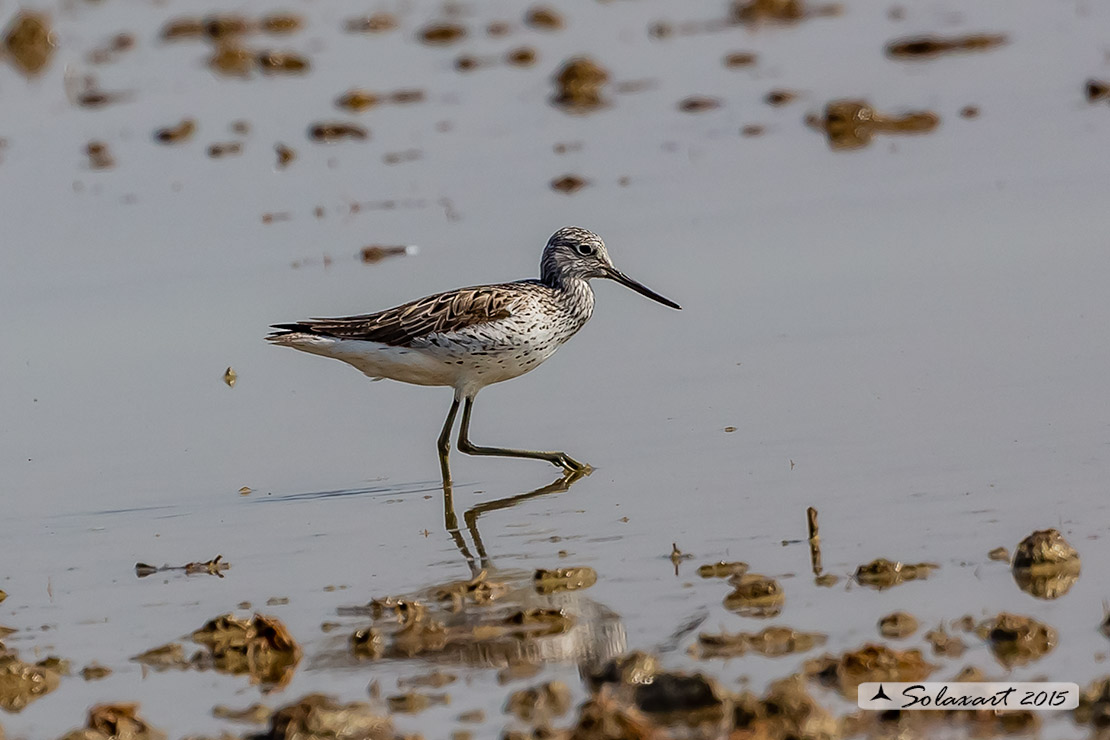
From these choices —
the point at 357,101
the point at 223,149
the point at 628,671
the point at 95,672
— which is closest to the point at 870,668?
the point at 628,671

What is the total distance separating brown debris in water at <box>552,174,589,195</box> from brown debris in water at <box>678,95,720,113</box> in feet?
9.89

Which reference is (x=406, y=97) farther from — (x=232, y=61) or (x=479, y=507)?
(x=479, y=507)

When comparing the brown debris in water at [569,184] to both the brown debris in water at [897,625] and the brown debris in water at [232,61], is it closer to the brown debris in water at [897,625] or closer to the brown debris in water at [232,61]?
the brown debris in water at [232,61]

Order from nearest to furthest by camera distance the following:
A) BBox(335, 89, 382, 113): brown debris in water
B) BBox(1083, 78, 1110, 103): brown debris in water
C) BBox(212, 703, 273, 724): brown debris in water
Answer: BBox(212, 703, 273, 724): brown debris in water < BBox(1083, 78, 1110, 103): brown debris in water < BBox(335, 89, 382, 113): brown debris in water

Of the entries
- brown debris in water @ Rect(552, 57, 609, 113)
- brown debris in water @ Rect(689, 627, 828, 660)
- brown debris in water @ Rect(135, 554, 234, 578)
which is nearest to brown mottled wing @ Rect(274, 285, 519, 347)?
brown debris in water @ Rect(135, 554, 234, 578)

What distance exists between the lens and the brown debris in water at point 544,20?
25.6m

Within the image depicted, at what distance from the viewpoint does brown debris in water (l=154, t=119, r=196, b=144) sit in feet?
65.4

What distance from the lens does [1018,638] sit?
21.5 ft

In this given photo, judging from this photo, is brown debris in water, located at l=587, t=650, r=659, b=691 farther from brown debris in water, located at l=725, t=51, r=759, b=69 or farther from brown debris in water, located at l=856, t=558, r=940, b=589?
brown debris in water, located at l=725, t=51, r=759, b=69

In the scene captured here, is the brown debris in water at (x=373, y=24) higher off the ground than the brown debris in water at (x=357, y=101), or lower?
higher

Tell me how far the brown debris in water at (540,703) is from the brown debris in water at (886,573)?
160cm

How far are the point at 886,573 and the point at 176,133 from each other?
46.2ft

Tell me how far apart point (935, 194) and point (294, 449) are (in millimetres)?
6238

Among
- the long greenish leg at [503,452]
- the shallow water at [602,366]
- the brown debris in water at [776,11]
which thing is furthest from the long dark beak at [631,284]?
the brown debris in water at [776,11]
